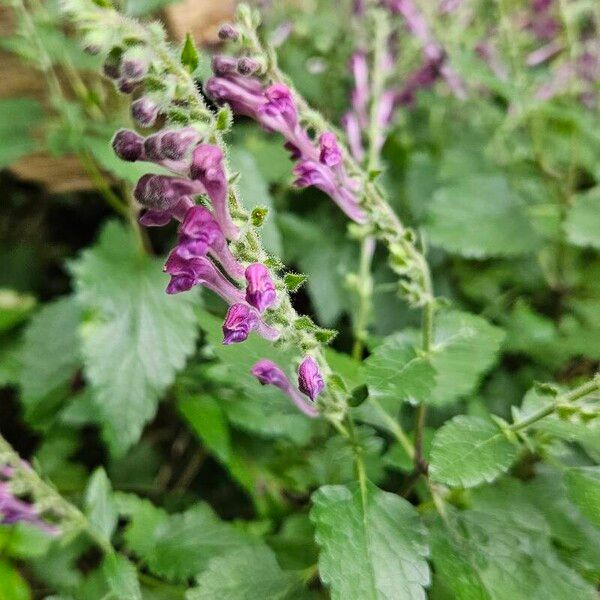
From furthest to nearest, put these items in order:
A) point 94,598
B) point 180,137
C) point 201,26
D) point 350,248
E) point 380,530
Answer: point 201,26, point 350,248, point 94,598, point 380,530, point 180,137

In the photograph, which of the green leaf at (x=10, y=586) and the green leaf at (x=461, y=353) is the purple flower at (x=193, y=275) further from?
the green leaf at (x=10, y=586)

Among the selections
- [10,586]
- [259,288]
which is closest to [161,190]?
[259,288]

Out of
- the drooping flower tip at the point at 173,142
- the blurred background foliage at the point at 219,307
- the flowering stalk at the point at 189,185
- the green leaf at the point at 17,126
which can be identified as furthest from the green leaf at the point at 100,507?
the green leaf at the point at 17,126

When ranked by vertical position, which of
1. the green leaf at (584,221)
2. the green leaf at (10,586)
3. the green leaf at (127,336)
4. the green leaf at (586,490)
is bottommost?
the green leaf at (584,221)

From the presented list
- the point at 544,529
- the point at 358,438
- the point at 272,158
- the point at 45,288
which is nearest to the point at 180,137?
the point at 358,438

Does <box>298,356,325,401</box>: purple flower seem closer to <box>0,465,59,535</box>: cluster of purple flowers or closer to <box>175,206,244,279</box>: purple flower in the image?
<box>175,206,244,279</box>: purple flower

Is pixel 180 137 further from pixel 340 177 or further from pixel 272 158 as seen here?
pixel 272 158

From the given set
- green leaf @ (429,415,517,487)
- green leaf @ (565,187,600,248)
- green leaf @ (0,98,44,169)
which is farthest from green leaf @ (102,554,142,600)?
green leaf @ (565,187,600,248)
